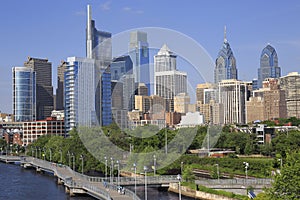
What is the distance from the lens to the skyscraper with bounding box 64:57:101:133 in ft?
216

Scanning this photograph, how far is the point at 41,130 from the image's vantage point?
65.0 m

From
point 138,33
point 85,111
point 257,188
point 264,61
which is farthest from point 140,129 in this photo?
point 264,61

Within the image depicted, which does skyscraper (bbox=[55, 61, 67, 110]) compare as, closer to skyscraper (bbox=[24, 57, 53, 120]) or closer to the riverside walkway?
skyscraper (bbox=[24, 57, 53, 120])

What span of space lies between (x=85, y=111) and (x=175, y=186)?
144ft

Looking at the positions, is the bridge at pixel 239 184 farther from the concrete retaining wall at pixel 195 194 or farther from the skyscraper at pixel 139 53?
the skyscraper at pixel 139 53

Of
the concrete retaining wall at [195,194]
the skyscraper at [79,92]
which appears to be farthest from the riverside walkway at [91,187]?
the skyscraper at [79,92]

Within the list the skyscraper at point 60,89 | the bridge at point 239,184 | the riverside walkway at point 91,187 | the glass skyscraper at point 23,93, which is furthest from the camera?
the skyscraper at point 60,89

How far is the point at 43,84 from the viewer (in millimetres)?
121500

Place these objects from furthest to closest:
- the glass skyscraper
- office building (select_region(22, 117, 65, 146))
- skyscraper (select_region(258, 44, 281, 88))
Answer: skyscraper (select_region(258, 44, 281, 88)) < the glass skyscraper < office building (select_region(22, 117, 65, 146))

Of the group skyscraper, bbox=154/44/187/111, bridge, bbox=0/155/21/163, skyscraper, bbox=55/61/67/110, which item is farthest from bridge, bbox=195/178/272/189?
skyscraper, bbox=55/61/67/110

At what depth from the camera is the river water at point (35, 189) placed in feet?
76.8

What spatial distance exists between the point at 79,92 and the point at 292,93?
46.3 m

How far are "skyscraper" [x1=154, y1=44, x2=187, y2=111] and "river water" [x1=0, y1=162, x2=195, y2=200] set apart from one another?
7.64m

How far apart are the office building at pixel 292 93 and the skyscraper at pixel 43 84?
53.7 m
